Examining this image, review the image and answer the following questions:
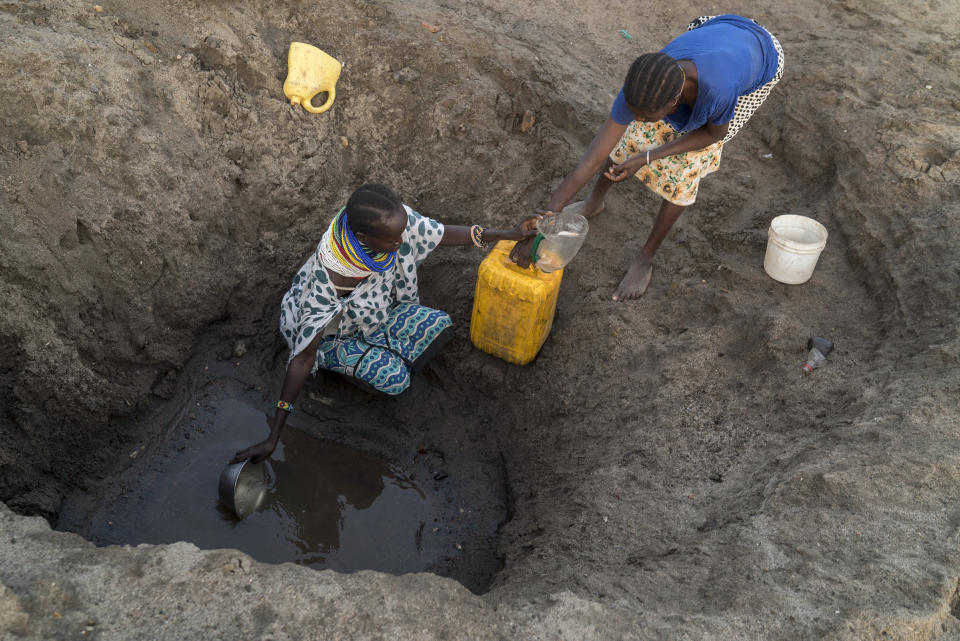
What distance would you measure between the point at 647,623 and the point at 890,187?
2.64 metres

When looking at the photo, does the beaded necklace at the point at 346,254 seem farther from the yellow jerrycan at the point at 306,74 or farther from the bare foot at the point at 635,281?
the yellow jerrycan at the point at 306,74

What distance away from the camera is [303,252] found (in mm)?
3680

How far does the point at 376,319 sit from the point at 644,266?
1.34 m

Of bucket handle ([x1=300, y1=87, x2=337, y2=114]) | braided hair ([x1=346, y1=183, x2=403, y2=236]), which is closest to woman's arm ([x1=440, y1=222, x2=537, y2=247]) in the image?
braided hair ([x1=346, y1=183, x2=403, y2=236])

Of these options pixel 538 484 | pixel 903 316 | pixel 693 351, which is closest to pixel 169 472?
pixel 538 484

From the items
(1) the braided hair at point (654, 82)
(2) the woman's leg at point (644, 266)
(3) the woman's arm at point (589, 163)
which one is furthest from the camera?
(2) the woman's leg at point (644, 266)

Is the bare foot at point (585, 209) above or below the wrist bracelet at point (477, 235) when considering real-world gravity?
below

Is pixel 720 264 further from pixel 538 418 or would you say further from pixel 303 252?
pixel 303 252

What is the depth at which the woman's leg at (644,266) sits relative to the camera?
3.26 m

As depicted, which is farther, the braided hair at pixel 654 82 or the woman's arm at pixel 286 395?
the woman's arm at pixel 286 395

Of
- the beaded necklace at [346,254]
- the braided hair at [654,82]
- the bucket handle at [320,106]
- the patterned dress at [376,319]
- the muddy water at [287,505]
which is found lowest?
the muddy water at [287,505]

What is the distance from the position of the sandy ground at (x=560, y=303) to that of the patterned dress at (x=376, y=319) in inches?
11.8

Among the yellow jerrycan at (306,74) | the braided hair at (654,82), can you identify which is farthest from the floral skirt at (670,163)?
the yellow jerrycan at (306,74)

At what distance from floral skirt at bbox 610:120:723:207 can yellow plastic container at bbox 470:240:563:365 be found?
600mm
